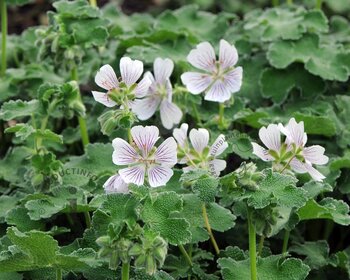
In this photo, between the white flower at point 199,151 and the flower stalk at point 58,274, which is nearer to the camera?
the flower stalk at point 58,274

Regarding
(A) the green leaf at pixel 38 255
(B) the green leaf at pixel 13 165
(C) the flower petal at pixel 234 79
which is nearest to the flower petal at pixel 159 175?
(A) the green leaf at pixel 38 255

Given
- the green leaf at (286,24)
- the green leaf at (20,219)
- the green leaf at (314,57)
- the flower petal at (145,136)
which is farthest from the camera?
the green leaf at (286,24)

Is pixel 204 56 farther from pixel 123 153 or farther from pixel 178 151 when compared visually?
pixel 123 153

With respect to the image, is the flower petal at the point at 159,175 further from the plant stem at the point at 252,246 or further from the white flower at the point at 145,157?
the plant stem at the point at 252,246

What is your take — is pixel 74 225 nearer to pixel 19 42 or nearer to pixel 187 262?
pixel 187 262

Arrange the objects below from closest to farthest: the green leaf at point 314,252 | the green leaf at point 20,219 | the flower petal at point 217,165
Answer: the flower petal at point 217,165, the green leaf at point 20,219, the green leaf at point 314,252

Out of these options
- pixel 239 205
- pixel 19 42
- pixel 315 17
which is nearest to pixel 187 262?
pixel 239 205

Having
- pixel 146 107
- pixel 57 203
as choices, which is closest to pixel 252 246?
pixel 57 203
